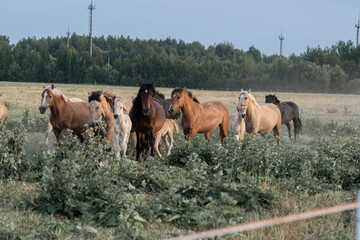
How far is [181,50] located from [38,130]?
9912cm

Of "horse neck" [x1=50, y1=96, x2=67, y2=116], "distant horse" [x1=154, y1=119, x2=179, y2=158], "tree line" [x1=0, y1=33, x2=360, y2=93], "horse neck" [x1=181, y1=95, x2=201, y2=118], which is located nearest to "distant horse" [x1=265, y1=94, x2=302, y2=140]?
"distant horse" [x1=154, y1=119, x2=179, y2=158]

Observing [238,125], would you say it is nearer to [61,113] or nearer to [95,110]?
[95,110]

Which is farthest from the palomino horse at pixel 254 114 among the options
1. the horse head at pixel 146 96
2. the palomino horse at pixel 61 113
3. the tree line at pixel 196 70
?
the tree line at pixel 196 70

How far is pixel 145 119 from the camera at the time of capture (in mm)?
13461

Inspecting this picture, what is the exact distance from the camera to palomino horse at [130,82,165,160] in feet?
43.3

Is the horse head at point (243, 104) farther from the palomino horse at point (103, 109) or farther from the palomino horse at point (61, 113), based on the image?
the palomino horse at point (61, 113)

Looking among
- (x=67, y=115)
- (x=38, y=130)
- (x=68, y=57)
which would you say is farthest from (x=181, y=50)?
(x=67, y=115)

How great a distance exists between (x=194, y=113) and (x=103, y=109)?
9.86 ft

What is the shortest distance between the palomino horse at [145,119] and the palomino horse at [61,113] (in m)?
1.30

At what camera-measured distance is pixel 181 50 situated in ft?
389

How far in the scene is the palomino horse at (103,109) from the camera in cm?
1255

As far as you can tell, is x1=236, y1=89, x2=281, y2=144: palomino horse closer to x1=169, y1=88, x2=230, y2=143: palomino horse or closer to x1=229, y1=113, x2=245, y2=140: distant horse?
x1=229, y1=113, x2=245, y2=140: distant horse

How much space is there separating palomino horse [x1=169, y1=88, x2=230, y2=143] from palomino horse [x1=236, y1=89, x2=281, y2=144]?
31.1 inches

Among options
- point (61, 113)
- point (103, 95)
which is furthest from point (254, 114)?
point (61, 113)
